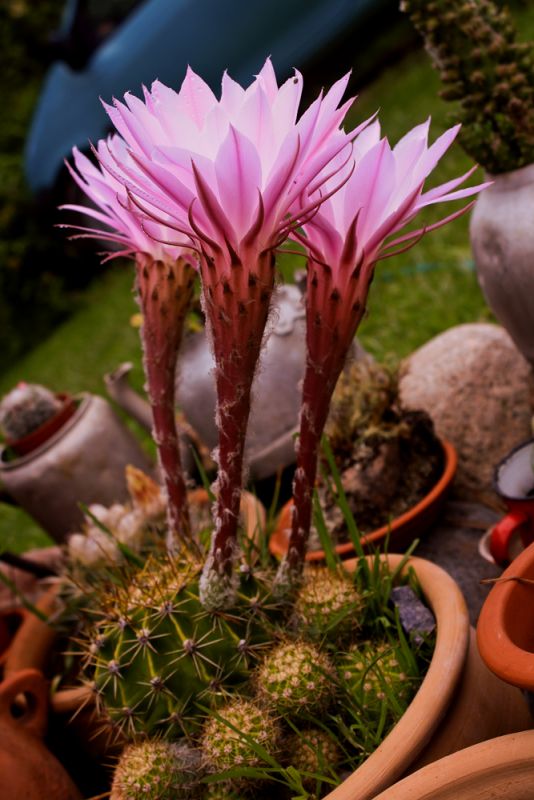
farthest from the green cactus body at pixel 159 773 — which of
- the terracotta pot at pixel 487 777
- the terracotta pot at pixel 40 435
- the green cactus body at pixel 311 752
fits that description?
the terracotta pot at pixel 40 435

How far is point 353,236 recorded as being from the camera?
1.23 m

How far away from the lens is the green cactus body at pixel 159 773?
4.47ft

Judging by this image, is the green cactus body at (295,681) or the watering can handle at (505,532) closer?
the green cactus body at (295,681)

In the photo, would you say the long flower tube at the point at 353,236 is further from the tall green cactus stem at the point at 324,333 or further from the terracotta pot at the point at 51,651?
the terracotta pot at the point at 51,651

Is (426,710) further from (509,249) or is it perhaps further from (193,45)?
(193,45)

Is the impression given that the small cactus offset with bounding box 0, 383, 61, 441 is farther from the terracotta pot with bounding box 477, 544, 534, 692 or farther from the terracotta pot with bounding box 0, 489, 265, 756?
the terracotta pot with bounding box 477, 544, 534, 692

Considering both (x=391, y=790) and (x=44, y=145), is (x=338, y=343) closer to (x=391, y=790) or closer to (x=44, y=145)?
(x=391, y=790)

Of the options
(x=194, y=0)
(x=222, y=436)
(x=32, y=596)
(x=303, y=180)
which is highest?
(x=194, y=0)

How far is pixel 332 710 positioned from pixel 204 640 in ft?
0.78

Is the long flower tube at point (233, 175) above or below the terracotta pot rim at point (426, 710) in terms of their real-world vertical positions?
above

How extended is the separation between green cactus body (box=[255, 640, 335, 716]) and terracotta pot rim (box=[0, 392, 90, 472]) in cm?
178

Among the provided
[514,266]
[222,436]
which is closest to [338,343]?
[222,436]

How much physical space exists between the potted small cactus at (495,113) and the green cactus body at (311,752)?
3.52 feet

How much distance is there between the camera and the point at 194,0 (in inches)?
317
